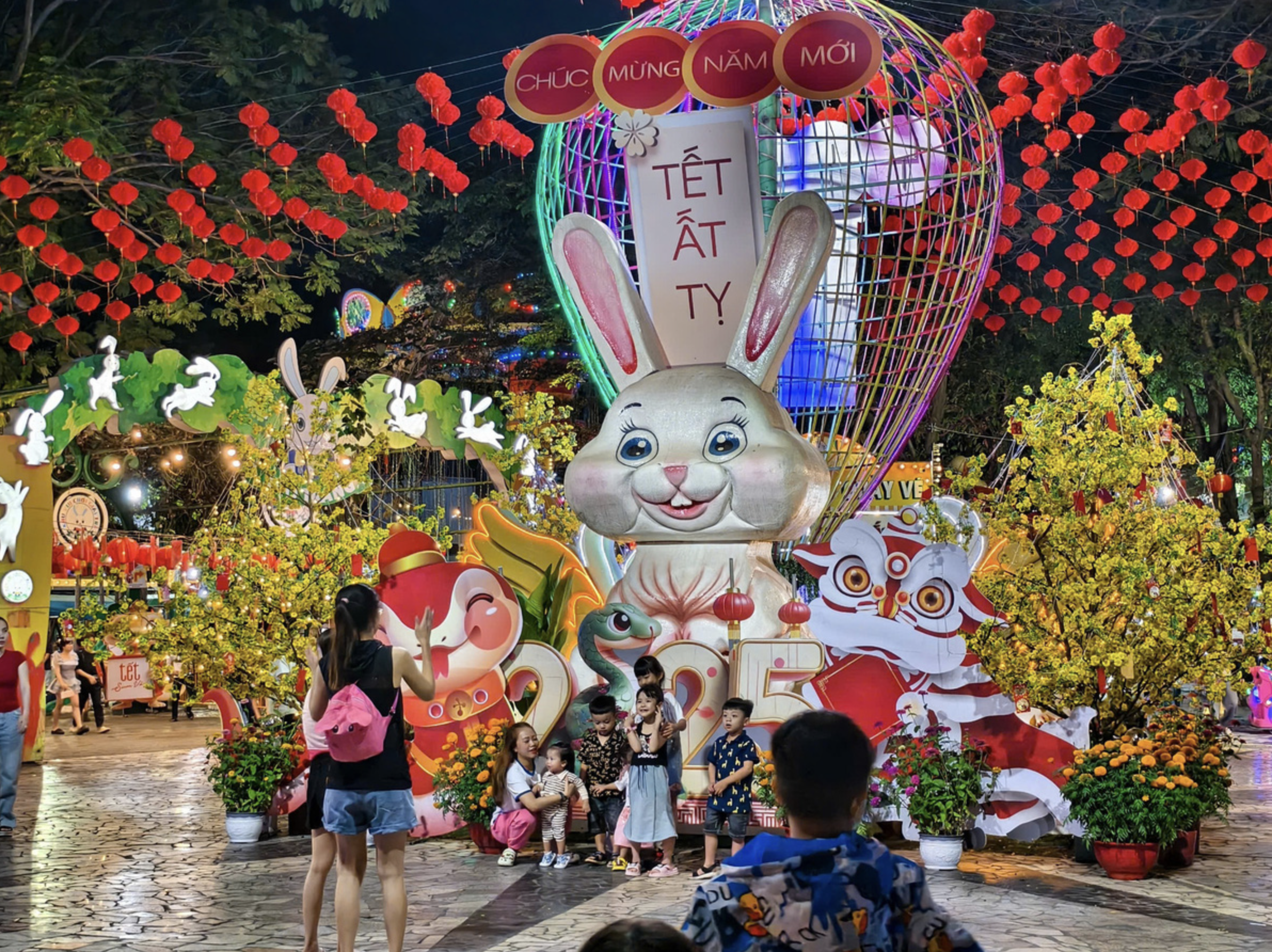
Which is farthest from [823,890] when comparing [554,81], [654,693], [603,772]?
[554,81]

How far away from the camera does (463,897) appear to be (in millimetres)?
7750

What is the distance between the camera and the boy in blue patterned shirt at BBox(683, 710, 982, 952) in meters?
2.83

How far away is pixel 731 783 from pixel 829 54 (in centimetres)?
438

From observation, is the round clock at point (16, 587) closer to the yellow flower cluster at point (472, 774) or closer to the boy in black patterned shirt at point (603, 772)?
the yellow flower cluster at point (472, 774)

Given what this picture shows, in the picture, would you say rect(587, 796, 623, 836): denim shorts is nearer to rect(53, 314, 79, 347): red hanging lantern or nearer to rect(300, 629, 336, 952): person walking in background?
rect(300, 629, 336, 952): person walking in background

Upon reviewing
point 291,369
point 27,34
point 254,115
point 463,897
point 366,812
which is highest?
point 27,34

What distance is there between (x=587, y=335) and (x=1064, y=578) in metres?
4.29

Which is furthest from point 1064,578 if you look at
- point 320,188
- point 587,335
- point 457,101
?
point 457,101

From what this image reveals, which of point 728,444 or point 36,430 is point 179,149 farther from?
point 728,444

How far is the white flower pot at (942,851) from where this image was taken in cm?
836

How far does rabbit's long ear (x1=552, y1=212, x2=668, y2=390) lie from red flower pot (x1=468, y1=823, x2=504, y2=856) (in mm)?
3128

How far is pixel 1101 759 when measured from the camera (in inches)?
325

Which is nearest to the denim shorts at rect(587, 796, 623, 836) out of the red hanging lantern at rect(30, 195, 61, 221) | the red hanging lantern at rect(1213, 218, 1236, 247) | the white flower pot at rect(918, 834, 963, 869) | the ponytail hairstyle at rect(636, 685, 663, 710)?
the ponytail hairstyle at rect(636, 685, 663, 710)

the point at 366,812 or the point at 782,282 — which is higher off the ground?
the point at 782,282
